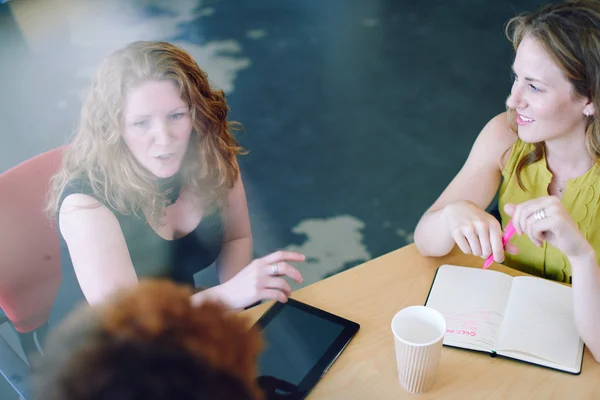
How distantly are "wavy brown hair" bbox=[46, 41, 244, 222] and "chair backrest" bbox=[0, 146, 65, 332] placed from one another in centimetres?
4

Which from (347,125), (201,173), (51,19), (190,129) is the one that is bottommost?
(347,125)

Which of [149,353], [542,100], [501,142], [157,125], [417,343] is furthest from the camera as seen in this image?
[501,142]

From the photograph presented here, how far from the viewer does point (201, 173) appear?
Answer: 4.12ft

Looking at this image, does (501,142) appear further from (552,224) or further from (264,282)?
(264,282)

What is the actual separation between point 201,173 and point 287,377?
49cm

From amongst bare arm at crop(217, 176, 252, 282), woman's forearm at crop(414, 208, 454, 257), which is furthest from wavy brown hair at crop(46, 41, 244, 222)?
woman's forearm at crop(414, 208, 454, 257)

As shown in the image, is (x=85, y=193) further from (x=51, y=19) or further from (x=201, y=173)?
(x=51, y=19)

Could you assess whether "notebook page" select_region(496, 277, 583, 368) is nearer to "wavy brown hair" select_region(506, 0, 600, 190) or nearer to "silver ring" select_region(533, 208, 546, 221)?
"silver ring" select_region(533, 208, 546, 221)

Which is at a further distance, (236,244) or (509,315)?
(236,244)

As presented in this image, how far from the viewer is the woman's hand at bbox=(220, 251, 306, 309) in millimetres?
1042

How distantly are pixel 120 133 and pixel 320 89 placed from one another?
7.31 ft

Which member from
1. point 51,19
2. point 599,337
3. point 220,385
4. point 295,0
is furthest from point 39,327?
point 295,0

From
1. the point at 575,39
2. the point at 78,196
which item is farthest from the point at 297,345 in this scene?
the point at 575,39

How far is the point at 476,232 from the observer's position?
1082 millimetres
